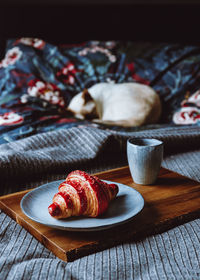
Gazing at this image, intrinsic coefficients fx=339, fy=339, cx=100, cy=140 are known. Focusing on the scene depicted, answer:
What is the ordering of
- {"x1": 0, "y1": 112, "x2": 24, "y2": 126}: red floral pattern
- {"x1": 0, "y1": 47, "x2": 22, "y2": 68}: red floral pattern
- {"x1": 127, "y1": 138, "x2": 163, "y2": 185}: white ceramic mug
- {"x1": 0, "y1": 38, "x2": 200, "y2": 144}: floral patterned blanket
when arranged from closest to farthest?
{"x1": 127, "y1": 138, "x2": 163, "y2": 185}: white ceramic mug, {"x1": 0, "y1": 112, "x2": 24, "y2": 126}: red floral pattern, {"x1": 0, "y1": 38, "x2": 200, "y2": 144}: floral patterned blanket, {"x1": 0, "y1": 47, "x2": 22, "y2": 68}: red floral pattern

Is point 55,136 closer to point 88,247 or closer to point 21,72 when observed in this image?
point 88,247

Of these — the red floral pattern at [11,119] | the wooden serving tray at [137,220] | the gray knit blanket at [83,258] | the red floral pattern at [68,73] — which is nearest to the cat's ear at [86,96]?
the red floral pattern at [68,73]

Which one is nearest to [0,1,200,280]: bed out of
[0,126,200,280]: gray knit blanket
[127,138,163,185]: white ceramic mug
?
[0,126,200,280]: gray knit blanket

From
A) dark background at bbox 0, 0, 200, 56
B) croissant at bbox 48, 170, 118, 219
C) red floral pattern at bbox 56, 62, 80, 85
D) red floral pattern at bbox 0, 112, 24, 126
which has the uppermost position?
dark background at bbox 0, 0, 200, 56

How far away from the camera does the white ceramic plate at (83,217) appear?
46 centimetres

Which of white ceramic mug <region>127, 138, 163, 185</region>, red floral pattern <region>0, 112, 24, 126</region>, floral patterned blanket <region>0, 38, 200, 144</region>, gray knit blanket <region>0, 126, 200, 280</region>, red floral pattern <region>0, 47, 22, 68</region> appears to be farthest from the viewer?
red floral pattern <region>0, 47, 22, 68</region>

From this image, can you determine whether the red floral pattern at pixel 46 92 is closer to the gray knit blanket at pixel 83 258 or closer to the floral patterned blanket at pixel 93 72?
the floral patterned blanket at pixel 93 72

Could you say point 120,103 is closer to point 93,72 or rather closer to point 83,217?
point 93,72

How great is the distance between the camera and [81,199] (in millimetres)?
476

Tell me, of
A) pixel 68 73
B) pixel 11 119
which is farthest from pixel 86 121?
pixel 68 73

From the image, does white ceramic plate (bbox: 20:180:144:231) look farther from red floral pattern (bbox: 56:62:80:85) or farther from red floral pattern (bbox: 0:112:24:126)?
red floral pattern (bbox: 56:62:80:85)

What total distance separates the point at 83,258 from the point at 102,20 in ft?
5.40

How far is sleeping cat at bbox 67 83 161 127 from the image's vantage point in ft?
4.80

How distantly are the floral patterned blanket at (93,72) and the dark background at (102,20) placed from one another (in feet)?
0.49
